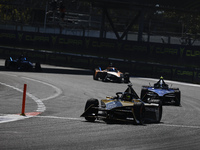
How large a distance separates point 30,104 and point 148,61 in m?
25.3

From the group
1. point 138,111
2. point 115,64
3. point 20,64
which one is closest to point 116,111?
point 138,111

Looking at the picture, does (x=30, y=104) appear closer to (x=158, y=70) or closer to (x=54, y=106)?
(x=54, y=106)

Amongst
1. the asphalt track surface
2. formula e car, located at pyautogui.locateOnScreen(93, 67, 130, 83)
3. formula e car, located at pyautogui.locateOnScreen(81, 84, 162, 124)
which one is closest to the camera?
the asphalt track surface

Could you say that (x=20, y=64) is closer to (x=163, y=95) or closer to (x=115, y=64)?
(x=115, y=64)

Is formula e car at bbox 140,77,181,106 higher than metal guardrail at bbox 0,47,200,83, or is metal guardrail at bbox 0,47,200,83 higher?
metal guardrail at bbox 0,47,200,83

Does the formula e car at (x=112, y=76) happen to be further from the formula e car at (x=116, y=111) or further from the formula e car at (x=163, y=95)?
the formula e car at (x=116, y=111)

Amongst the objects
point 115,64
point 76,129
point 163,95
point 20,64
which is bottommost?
point 76,129

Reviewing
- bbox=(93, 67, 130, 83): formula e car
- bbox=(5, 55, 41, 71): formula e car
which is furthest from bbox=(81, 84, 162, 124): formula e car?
bbox=(5, 55, 41, 71): formula e car

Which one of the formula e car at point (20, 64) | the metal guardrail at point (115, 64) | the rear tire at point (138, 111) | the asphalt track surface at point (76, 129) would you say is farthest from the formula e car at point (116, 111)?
the metal guardrail at point (115, 64)

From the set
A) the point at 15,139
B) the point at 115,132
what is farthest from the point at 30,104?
the point at 15,139

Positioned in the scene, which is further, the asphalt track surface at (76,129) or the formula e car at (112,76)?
the formula e car at (112,76)

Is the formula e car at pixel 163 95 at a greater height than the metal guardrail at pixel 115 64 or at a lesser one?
lesser

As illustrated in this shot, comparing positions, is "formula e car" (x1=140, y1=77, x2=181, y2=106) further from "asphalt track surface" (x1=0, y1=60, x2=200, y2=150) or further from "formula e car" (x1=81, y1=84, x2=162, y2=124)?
"formula e car" (x1=81, y1=84, x2=162, y2=124)

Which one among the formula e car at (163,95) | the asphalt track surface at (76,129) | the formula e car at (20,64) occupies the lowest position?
the asphalt track surface at (76,129)
